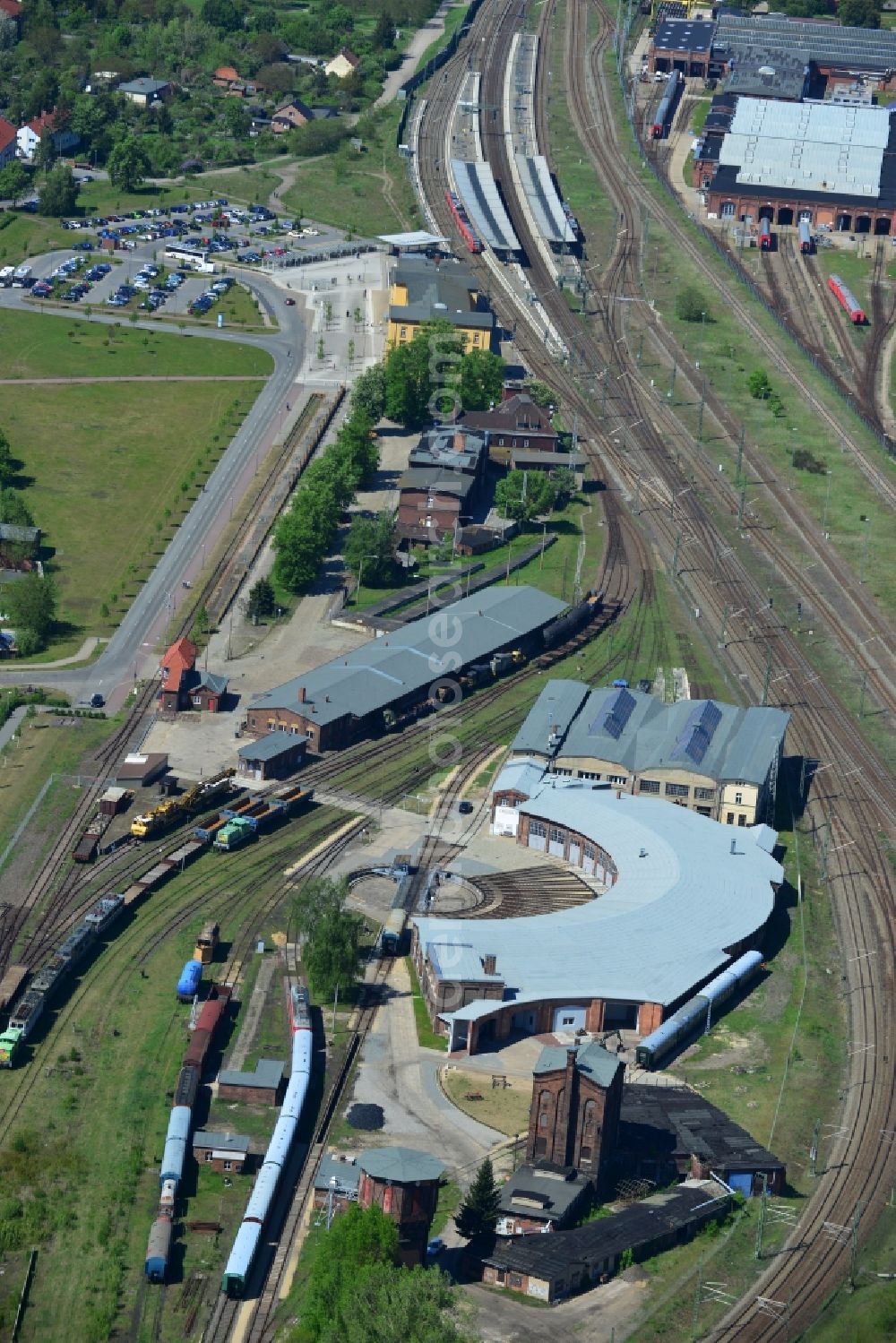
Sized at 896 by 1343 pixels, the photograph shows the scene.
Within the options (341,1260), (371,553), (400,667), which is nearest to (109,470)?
(371,553)

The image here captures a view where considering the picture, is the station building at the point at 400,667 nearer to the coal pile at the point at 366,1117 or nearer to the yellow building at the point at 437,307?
the coal pile at the point at 366,1117

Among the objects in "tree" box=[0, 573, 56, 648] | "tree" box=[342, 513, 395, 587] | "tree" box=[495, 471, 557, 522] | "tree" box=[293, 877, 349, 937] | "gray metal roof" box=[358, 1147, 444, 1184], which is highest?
"tree" box=[495, 471, 557, 522]

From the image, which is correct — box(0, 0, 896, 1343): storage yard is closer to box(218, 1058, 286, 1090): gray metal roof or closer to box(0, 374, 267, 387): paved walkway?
box(218, 1058, 286, 1090): gray metal roof

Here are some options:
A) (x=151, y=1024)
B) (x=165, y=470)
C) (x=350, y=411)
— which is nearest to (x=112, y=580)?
(x=165, y=470)

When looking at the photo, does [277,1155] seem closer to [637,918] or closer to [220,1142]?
[220,1142]

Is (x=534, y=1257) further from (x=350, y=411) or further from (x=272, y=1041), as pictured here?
Result: (x=350, y=411)

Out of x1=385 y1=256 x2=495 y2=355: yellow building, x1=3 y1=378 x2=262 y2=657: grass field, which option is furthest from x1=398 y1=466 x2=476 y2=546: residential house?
x1=385 y1=256 x2=495 y2=355: yellow building

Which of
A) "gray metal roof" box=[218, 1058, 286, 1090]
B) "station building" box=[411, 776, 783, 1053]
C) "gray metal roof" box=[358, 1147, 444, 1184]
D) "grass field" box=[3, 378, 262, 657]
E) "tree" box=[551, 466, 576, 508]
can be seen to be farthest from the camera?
"tree" box=[551, 466, 576, 508]
